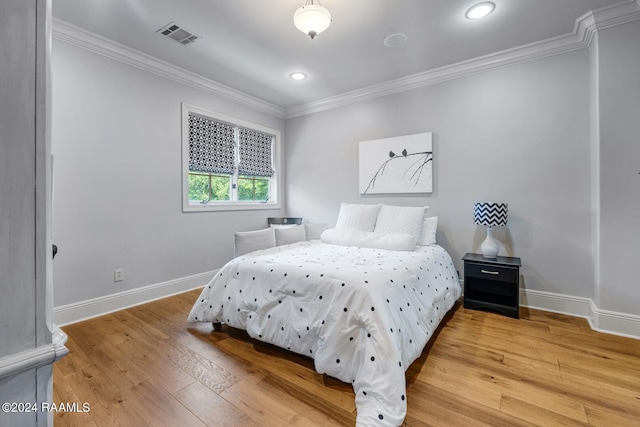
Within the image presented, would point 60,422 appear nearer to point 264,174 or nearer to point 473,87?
point 264,174

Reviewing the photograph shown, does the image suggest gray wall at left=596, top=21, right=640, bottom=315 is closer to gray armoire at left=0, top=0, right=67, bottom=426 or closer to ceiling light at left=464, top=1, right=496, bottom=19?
ceiling light at left=464, top=1, right=496, bottom=19

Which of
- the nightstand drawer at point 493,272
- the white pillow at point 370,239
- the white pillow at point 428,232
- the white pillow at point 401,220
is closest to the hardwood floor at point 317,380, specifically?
the nightstand drawer at point 493,272

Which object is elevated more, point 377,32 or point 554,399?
point 377,32

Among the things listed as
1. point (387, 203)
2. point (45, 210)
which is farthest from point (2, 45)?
point (387, 203)

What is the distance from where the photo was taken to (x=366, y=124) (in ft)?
13.1

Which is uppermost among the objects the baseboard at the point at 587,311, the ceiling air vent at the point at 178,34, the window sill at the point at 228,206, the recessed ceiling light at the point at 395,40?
the recessed ceiling light at the point at 395,40

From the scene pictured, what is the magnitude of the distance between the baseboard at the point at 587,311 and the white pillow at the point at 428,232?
3.40ft

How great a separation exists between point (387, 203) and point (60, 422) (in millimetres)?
3466

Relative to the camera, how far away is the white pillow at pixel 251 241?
265cm

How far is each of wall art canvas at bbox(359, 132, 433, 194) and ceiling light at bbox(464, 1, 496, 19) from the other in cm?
127

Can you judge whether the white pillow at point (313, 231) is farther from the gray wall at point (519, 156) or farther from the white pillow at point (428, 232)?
the white pillow at point (428, 232)

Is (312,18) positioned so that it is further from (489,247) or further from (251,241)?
(489,247)

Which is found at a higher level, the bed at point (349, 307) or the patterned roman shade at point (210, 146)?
the patterned roman shade at point (210, 146)

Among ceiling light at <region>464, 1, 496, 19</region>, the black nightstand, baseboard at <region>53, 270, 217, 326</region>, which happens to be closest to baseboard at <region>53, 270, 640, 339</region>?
baseboard at <region>53, 270, 217, 326</region>
